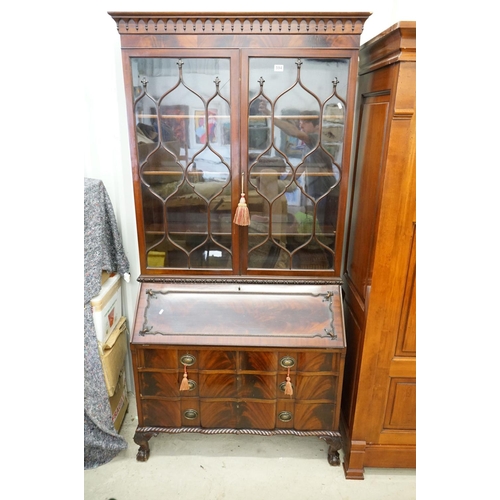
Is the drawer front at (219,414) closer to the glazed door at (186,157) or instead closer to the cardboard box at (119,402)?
the cardboard box at (119,402)

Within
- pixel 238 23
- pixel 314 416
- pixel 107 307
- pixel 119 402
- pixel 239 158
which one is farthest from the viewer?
pixel 119 402

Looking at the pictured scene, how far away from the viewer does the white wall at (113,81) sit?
174 cm

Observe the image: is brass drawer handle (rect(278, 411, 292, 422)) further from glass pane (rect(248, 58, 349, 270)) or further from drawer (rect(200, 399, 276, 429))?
glass pane (rect(248, 58, 349, 270))

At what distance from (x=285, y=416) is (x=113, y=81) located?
185 cm

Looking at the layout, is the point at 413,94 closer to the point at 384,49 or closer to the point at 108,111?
the point at 384,49

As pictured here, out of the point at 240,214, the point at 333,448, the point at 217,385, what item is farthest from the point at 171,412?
the point at 240,214

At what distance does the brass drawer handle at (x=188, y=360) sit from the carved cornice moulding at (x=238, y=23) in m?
1.36

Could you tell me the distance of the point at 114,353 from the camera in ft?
6.14

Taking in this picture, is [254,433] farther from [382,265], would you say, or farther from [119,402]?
[382,265]

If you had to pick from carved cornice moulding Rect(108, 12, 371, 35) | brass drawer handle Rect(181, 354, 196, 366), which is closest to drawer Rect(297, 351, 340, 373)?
brass drawer handle Rect(181, 354, 196, 366)

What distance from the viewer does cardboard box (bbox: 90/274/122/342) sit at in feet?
5.62

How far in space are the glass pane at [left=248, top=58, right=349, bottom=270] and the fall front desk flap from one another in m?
0.14

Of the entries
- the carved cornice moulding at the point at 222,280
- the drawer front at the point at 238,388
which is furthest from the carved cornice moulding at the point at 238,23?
the drawer front at the point at 238,388
